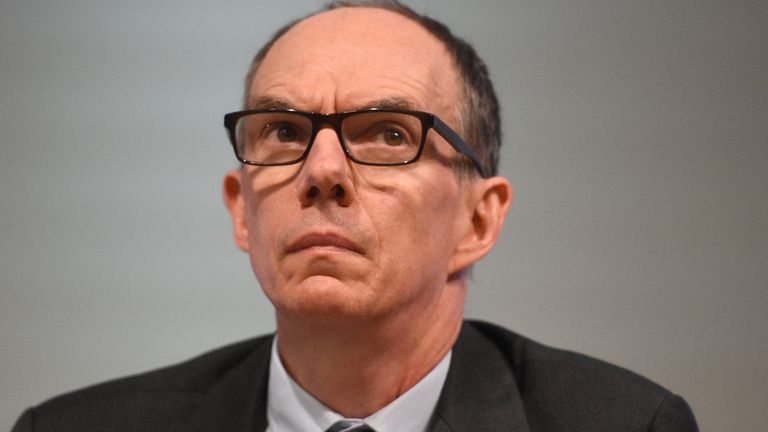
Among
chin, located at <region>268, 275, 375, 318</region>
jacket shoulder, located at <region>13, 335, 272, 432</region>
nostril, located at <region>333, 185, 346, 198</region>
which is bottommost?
jacket shoulder, located at <region>13, 335, 272, 432</region>

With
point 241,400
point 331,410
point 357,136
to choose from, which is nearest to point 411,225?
point 357,136

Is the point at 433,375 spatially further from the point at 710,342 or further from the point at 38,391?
the point at 38,391

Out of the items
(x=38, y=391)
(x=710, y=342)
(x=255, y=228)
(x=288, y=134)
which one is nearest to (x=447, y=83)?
(x=288, y=134)

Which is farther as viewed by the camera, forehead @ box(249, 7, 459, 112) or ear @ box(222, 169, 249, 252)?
ear @ box(222, 169, 249, 252)

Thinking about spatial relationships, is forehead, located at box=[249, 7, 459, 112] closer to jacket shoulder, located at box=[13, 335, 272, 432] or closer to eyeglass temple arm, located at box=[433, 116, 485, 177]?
eyeglass temple arm, located at box=[433, 116, 485, 177]

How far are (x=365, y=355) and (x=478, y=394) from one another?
24 cm

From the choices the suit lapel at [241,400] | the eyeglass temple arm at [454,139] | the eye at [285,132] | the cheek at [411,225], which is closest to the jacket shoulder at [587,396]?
the cheek at [411,225]

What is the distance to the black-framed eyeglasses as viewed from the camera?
1582 mm

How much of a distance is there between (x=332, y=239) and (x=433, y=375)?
386mm

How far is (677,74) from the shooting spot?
7.15 ft

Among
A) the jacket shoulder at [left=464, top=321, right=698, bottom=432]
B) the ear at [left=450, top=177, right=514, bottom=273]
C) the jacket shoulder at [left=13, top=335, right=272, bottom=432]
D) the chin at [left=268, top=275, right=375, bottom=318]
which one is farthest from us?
the jacket shoulder at [left=13, top=335, right=272, bottom=432]

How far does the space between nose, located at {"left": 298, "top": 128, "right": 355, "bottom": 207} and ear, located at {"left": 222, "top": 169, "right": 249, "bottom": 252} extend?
0.99 feet

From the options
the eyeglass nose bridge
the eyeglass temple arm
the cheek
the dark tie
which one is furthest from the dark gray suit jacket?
the eyeglass nose bridge

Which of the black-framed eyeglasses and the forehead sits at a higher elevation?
the forehead
